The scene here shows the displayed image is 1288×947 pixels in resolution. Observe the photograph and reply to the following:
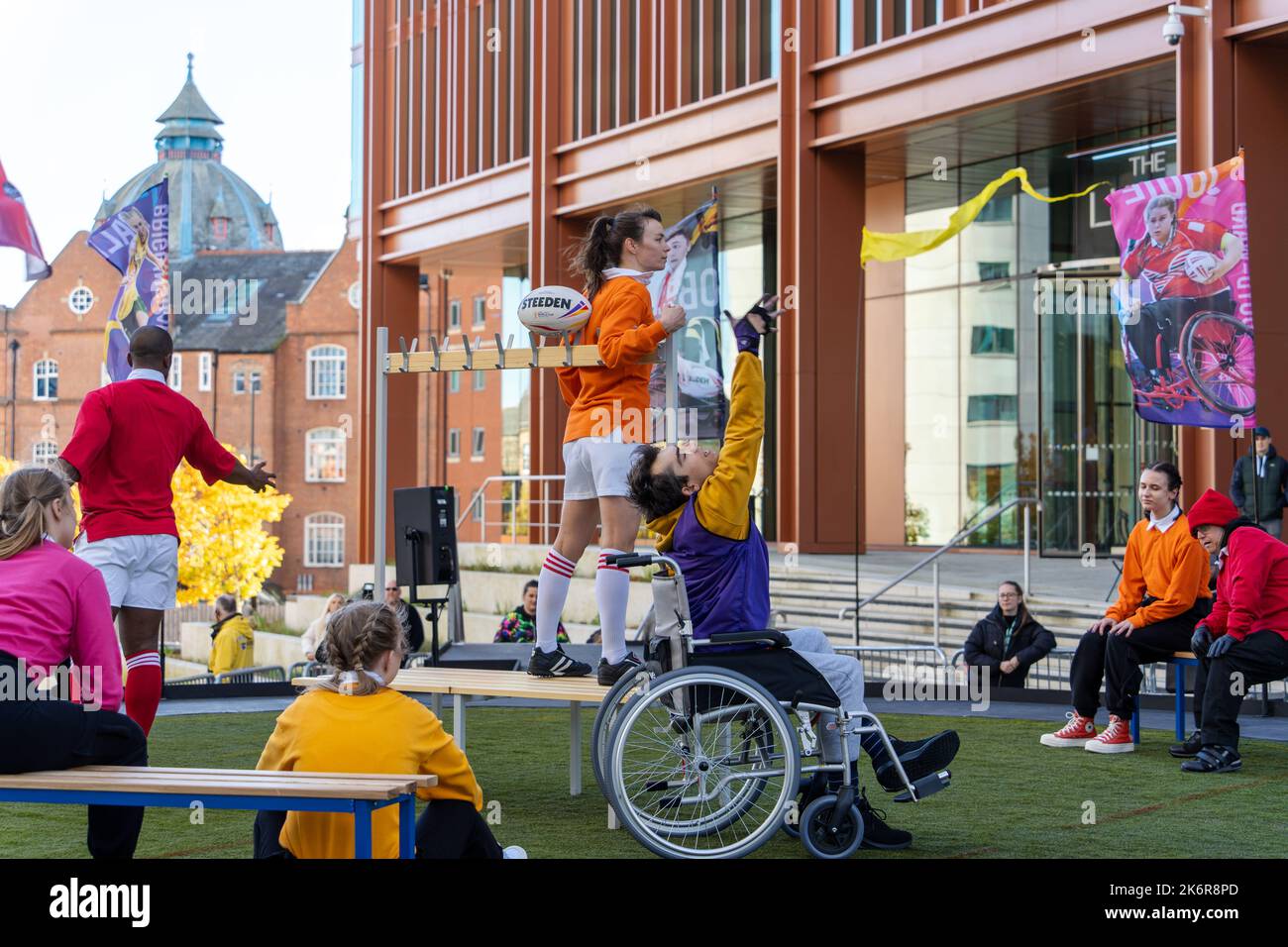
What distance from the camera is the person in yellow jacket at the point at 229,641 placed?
21.6m

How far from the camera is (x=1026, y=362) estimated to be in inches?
1024

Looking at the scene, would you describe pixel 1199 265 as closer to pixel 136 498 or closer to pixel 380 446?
pixel 380 446

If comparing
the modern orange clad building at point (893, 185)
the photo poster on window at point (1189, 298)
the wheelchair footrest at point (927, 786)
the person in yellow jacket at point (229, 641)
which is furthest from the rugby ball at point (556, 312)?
the person in yellow jacket at point (229, 641)

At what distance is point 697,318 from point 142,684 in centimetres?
1840

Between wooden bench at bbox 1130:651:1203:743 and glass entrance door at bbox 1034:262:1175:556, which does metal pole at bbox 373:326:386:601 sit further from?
glass entrance door at bbox 1034:262:1175:556

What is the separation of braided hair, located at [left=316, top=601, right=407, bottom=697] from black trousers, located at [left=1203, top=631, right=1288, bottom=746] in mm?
5287

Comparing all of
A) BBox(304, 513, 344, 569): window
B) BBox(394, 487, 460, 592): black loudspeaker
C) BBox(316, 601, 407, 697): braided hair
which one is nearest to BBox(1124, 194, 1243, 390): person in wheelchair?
BBox(394, 487, 460, 592): black loudspeaker

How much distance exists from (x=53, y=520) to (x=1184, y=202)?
11.1 meters

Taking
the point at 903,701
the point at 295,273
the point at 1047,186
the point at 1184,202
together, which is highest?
the point at 295,273

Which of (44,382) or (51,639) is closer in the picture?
(51,639)

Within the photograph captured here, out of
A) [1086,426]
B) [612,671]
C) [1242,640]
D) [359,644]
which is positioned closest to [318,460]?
[1086,426]
